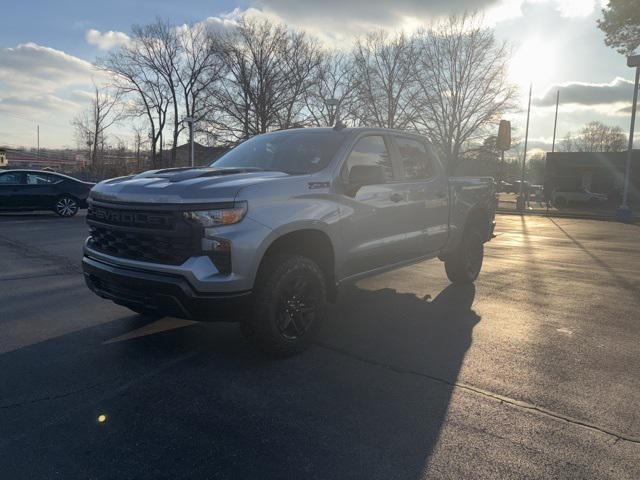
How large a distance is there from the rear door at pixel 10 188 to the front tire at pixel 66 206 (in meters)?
1.15

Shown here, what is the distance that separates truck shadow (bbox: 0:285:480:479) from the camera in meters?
2.57

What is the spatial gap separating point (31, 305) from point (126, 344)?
190cm

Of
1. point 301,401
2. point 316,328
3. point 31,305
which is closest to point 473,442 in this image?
point 301,401

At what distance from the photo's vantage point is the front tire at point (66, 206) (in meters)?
15.5

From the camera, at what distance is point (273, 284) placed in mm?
3652

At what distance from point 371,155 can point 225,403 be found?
2.83 meters

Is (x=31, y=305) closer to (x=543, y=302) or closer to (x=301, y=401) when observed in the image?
(x=301, y=401)

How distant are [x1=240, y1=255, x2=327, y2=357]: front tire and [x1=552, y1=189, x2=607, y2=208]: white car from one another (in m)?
32.3

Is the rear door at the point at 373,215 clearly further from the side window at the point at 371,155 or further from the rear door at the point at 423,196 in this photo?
the rear door at the point at 423,196

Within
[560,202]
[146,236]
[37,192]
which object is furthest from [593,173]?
[146,236]

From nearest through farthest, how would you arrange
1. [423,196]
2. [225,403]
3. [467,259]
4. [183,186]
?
[225,403] < [183,186] < [423,196] < [467,259]

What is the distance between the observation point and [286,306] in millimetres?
3842

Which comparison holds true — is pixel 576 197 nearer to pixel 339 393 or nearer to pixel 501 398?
pixel 501 398

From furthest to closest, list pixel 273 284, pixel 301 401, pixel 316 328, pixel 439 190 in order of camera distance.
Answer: pixel 439 190 < pixel 316 328 < pixel 273 284 < pixel 301 401
